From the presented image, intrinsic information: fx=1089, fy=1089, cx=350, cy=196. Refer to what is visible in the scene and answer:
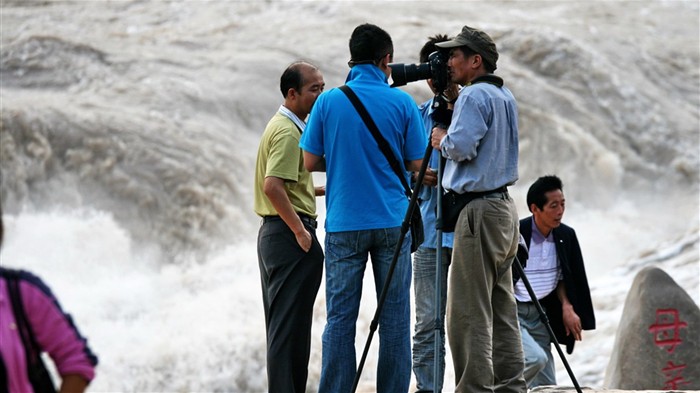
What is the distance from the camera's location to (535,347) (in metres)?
5.88

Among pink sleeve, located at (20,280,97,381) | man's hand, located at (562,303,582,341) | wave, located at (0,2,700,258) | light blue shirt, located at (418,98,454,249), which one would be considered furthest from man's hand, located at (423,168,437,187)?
wave, located at (0,2,700,258)

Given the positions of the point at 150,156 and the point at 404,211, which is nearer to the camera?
the point at 404,211

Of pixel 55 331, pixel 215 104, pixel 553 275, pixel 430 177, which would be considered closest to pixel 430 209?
pixel 430 177

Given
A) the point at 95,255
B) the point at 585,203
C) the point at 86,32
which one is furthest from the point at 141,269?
the point at 585,203

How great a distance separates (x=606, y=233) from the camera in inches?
639

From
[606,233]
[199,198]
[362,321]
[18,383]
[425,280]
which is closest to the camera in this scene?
[18,383]

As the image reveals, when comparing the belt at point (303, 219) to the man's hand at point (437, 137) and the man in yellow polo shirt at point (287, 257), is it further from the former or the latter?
the man's hand at point (437, 137)

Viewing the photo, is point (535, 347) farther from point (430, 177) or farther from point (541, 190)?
point (430, 177)

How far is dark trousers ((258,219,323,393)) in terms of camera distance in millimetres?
4906

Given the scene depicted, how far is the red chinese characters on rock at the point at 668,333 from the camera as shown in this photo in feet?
23.0

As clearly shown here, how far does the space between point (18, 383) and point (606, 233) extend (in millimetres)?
14307

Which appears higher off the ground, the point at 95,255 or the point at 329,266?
the point at 329,266

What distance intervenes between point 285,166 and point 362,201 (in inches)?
16.1

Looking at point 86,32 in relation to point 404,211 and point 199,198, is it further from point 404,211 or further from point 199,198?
point 404,211
